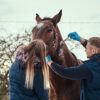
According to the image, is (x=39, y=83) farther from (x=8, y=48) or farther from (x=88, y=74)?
(x=8, y=48)

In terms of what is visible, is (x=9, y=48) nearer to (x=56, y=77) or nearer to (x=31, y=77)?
(x=56, y=77)

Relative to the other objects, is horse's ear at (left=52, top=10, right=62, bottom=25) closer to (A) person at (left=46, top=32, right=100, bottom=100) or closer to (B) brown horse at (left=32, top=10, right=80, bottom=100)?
(B) brown horse at (left=32, top=10, right=80, bottom=100)

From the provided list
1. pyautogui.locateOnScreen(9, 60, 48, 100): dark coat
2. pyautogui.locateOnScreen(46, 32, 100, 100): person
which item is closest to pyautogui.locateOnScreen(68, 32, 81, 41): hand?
pyautogui.locateOnScreen(46, 32, 100, 100): person

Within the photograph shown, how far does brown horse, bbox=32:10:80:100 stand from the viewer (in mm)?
3920

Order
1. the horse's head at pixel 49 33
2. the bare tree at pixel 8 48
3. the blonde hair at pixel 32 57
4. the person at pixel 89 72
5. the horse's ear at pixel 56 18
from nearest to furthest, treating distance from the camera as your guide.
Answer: the blonde hair at pixel 32 57 < the person at pixel 89 72 < the horse's head at pixel 49 33 < the horse's ear at pixel 56 18 < the bare tree at pixel 8 48

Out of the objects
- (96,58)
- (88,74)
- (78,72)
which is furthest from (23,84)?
(96,58)

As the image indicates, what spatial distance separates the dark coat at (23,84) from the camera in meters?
2.67

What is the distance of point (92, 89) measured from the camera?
2.79m

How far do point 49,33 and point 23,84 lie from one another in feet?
4.80

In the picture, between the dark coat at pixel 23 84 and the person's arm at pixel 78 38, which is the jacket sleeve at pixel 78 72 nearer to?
the dark coat at pixel 23 84

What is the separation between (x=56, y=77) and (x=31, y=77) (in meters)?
1.47

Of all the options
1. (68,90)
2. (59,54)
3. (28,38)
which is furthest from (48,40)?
(28,38)

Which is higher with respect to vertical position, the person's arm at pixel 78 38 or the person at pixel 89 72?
the person's arm at pixel 78 38

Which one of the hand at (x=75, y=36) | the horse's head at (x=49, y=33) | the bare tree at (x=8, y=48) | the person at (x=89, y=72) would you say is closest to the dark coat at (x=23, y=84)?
the person at (x=89, y=72)
